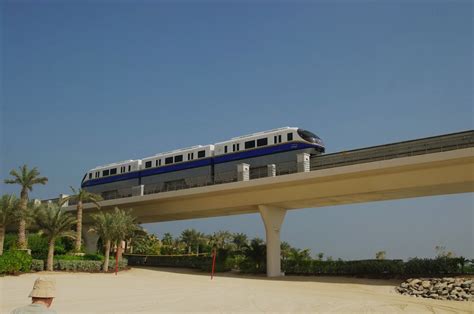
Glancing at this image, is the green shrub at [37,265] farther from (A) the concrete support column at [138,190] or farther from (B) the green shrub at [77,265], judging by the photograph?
(A) the concrete support column at [138,190]

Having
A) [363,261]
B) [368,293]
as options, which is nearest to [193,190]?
[363,261]

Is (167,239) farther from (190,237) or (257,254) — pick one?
(257,254)

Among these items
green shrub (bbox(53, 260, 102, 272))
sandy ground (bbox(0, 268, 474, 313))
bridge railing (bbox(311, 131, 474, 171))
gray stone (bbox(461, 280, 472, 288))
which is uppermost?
bridge railing (bbox(311, 131, 474, 171))

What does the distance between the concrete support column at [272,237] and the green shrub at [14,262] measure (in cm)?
1701

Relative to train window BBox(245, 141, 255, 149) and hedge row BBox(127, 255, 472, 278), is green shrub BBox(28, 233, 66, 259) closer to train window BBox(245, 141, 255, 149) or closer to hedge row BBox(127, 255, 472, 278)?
hedge row BBox(127, 255, 472, 278)

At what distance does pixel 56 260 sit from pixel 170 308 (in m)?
21.9

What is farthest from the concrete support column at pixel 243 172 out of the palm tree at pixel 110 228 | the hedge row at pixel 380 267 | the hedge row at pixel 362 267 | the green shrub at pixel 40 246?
the green shrub at pixel 40 246

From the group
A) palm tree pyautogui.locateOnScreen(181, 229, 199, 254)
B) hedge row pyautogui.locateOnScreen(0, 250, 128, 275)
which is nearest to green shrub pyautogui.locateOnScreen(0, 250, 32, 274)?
hedge row pyautogui.locateOnScreen(0, 250, 128, 275)

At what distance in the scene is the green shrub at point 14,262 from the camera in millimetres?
29031

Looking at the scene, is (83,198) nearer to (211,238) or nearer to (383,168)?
(383,168)

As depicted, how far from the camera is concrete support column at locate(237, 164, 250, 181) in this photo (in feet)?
111

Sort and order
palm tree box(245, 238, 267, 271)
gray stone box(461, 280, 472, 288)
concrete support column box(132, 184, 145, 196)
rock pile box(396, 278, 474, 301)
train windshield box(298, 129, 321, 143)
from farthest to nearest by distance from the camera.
Result: concrete support column box(132, 184, 145, 196), palm tree box(245, 238, 267, 271), train windshield box(298, 129, 321, 143), gray stone box(461, 280, 472, 288), rock pile box(396, 278, 474, 301)

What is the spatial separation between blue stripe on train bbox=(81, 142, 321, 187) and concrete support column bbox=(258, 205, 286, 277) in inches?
166

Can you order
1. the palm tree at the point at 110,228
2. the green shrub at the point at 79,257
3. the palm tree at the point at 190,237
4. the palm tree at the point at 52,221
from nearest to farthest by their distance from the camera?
1. the palm tree at the point at 52,221
2. the green shrub at the point at 79,257
3. the palm tree at the point at 110,228
4. the palm tree at the point at 190,237
